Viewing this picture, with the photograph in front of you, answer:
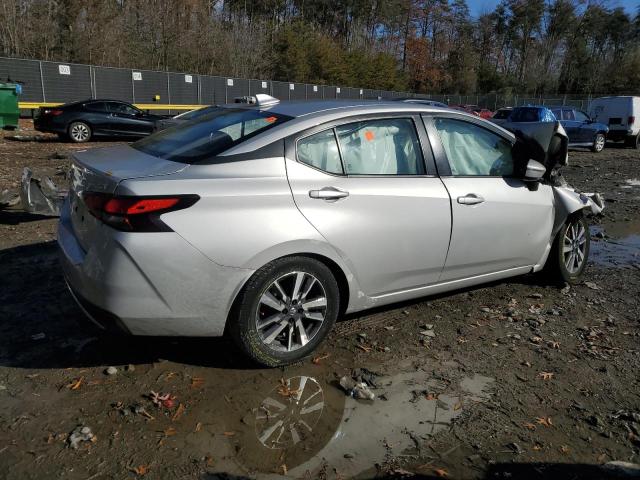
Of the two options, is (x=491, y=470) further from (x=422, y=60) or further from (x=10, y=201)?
(x=422, y=60)

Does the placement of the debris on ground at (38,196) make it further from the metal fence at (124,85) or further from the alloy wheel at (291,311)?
the metal fence at (124,85)

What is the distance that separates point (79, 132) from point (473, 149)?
46.9ft

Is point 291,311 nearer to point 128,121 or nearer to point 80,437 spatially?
point 80,437

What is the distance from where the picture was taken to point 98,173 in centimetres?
296

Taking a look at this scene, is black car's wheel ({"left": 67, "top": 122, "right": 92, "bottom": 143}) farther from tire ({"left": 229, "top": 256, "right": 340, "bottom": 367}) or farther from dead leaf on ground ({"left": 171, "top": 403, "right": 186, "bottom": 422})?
dead leaf on ground ({"left": 171, "top": 403, "right": 186, "bottom": 422})

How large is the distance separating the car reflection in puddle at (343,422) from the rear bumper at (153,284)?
608 mm

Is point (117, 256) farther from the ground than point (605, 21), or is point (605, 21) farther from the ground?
point (605, 21)

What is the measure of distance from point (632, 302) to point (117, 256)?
4.22 metres

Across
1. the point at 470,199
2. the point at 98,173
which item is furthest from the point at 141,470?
the point at 470,199

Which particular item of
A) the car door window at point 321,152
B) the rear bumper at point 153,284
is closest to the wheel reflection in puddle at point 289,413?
the rear bumper at point 153,284

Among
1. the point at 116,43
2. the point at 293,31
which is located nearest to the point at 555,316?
the point at 116,43

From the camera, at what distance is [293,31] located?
46406 millimetres

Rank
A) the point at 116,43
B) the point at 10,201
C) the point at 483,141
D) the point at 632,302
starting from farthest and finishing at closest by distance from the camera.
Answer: the point at 116,43 → the point at 10,201 → the point at 632,302 → the point at 483,141

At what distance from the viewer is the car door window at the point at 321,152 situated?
3.23 meters
